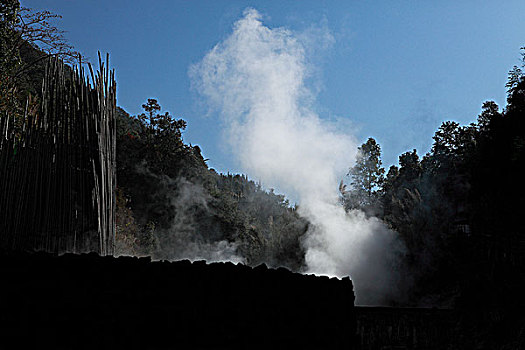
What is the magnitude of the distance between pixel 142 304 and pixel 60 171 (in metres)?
3.84

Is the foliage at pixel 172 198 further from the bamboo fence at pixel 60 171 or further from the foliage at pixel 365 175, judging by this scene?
the bamboo fence at pixel 60 171

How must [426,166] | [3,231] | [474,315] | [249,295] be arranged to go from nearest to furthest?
[249,295], [3,231], [474,315], [426,166]

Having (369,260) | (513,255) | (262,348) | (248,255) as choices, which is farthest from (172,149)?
(262,348)

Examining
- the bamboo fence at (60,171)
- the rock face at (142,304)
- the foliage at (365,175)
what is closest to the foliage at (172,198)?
the foliage at (365,175)

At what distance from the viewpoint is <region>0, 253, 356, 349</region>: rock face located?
297cm

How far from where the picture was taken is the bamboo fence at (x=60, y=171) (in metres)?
6.26

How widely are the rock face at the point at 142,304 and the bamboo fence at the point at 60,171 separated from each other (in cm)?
332

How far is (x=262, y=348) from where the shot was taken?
15.3 ft

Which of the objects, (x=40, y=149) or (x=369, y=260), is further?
(x=369, y=260)

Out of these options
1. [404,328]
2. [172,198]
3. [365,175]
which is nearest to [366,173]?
[365,175]

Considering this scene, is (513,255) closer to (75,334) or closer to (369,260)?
(369,260)

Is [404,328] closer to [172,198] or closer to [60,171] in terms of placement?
[60,171]

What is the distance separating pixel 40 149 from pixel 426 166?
22.2 meters

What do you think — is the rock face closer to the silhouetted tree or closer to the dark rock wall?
the dark rock wall
